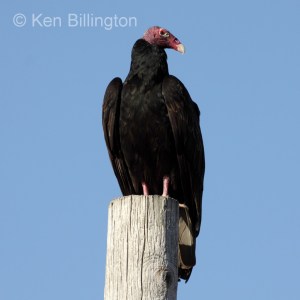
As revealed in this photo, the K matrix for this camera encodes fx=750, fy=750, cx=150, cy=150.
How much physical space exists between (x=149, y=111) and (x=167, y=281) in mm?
2243

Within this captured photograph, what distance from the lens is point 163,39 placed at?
18.9 ft

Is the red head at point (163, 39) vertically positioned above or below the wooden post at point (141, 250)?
above

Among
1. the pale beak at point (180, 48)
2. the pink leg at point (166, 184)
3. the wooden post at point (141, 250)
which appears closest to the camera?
the wooden post at point (141, 250)

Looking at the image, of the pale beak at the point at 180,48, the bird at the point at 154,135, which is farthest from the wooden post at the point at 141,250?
the pale beak at the point at 180,48

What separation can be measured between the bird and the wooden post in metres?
1.83

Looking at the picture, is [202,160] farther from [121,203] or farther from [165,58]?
[121,203]

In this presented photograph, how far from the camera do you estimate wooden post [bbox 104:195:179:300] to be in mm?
2891

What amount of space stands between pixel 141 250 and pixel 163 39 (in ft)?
10.1

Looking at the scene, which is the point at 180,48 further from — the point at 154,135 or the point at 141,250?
the point at 141,250

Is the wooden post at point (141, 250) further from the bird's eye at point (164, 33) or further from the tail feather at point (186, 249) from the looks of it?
the bird's eye at point (164, 33)

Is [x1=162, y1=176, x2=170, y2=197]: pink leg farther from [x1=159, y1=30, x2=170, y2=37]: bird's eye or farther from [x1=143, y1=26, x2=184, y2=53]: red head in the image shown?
[x1=159, y1=30, x2=170, y2=37]: bird's eye

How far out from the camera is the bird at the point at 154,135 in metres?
5.05

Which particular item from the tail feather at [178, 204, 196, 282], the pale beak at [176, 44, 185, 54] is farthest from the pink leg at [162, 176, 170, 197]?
the pale beak at [176, 44, 185, 54]

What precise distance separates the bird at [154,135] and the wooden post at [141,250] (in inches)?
72.1
